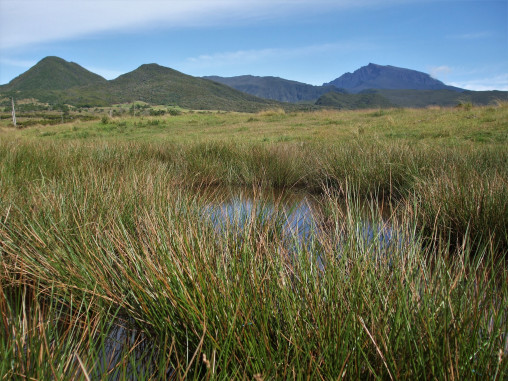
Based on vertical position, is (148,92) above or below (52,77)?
below

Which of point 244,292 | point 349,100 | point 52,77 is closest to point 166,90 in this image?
point 52,77

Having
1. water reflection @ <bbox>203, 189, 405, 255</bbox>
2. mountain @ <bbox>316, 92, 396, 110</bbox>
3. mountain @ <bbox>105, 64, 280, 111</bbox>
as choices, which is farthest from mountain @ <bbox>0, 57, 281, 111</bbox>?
water reflection @ <bbox>203, 189, 405, 255</bbox>

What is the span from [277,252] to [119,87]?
97084 mm

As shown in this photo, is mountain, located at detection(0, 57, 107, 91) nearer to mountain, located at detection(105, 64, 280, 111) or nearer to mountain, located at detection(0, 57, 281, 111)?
mountain, located at detection(0, 57, 281, 111)

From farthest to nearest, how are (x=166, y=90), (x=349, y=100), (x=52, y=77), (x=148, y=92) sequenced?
(x=349, y=100)
(x=52, y=77)
(x=166, y=90)
(x=148, y=92)

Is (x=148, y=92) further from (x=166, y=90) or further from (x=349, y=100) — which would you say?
(x=349, y=100)

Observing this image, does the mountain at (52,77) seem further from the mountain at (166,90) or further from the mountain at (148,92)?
the mountain at (166,90)

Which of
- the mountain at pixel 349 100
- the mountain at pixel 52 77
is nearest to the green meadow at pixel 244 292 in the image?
the mountain at pixel 52 77

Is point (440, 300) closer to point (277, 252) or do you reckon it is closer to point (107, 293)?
point (277, 252)

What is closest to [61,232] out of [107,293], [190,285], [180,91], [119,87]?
[107,293]

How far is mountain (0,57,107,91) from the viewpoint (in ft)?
398

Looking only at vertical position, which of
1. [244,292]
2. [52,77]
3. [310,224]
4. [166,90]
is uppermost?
[52,77]

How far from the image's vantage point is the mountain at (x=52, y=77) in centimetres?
12144

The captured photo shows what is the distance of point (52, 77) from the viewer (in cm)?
13438
